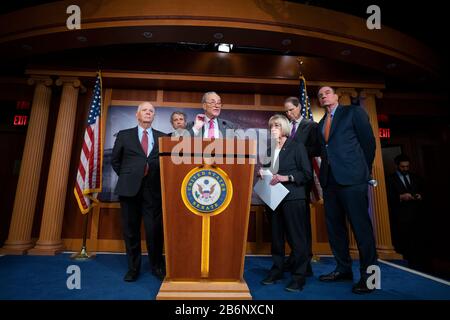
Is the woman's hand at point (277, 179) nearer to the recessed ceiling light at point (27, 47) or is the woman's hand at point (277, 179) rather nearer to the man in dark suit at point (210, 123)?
the man in dark suit at point (210, 123)

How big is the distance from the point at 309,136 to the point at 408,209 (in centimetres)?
271

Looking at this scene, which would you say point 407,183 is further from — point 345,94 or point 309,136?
point 309,136

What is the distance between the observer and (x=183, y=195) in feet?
5.52

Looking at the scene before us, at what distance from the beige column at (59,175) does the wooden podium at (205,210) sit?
2.83 metres

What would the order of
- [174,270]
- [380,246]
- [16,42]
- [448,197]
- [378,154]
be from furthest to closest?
[448,197]
[378,154]
[380,246]
[16,42]
[174,270]

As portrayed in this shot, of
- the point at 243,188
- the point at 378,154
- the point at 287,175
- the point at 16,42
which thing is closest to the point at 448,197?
the point at 378,154

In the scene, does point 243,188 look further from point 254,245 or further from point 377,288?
point 254,245

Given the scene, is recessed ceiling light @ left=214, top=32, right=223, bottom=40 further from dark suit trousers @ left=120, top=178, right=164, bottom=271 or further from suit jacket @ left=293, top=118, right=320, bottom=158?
dark suit trousers @ left=120, top=178, right=164, bottom=271

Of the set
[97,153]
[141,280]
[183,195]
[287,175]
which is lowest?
[141,280]

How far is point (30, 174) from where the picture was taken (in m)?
3.83

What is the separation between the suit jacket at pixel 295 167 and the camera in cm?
212

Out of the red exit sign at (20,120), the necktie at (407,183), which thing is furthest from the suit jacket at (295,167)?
the red exit sign at (20,120)

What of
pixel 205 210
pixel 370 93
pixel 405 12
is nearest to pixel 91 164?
pixel 205 210

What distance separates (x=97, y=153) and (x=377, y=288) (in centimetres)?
355
